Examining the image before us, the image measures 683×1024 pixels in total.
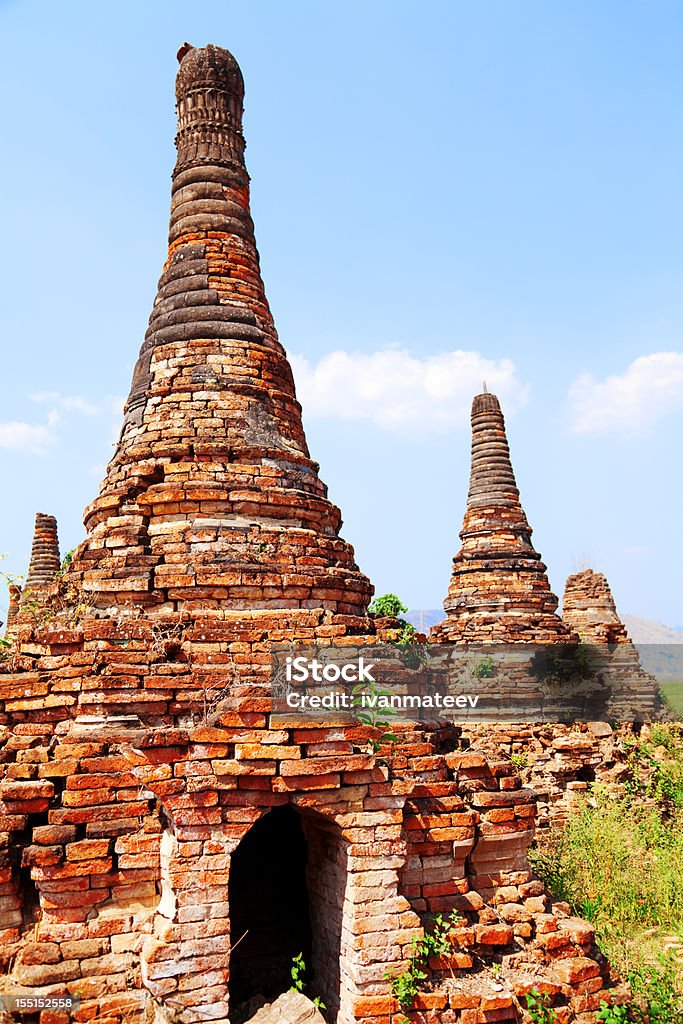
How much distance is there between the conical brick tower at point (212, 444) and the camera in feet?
25.7

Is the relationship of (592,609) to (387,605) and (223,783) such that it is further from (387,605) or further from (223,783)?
(223,783)

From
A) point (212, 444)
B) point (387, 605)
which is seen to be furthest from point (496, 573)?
point (212, 444)

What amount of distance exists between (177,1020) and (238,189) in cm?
894

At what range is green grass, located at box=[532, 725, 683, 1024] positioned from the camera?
24.8ft

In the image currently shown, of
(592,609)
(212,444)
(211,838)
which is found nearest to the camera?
(211,838)

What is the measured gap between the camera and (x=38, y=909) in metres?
6.47

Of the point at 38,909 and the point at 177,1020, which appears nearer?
the point at 177,1020

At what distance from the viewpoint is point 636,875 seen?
10086 millimetres

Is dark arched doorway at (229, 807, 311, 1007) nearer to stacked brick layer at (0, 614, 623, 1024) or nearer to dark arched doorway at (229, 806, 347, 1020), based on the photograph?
dark arched doorway at (229, 806, 347, 1020)

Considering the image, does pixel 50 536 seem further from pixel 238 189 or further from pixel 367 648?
pixel 367 648

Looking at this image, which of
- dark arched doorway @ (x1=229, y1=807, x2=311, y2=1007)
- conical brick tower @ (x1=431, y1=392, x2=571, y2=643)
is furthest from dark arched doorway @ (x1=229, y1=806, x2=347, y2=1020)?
conical brick tower @ (x1=431, y1=392, x2=571, y2=643)

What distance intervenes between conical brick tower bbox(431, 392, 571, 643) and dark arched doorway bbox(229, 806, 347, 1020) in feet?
21.5

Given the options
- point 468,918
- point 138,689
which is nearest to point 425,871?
point 468,918

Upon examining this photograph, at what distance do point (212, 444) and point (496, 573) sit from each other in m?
7.78
